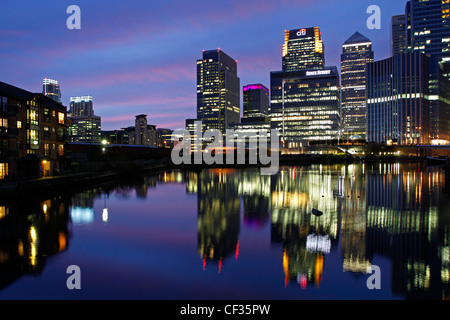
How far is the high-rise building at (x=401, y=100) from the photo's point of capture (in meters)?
177

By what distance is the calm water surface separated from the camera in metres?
11.7

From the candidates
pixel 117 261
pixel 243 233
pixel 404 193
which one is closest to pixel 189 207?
pixel 243 233

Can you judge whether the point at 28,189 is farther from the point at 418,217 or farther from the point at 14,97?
the point at 418,217

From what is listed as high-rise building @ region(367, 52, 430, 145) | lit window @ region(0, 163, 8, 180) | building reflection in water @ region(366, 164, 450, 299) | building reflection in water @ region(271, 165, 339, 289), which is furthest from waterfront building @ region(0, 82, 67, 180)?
high-rise building @ region(367, 52, 430, 145)

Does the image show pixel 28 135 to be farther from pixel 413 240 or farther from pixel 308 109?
pixel 308 109

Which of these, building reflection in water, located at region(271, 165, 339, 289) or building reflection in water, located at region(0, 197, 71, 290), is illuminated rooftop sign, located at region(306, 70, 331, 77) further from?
building reflection in water, located at region(0, 197, 71, 290)

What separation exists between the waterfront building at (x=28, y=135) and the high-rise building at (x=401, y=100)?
550 ft

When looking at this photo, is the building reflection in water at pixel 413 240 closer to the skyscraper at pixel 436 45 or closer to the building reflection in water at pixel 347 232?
the building reflection in water at pixel 347 232

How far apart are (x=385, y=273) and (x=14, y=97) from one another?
126 ft

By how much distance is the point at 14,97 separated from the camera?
35656 millimetres

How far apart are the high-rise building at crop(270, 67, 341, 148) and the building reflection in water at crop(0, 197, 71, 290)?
15855 cm

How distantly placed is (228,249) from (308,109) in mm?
172823

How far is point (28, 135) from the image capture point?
38344 mm
